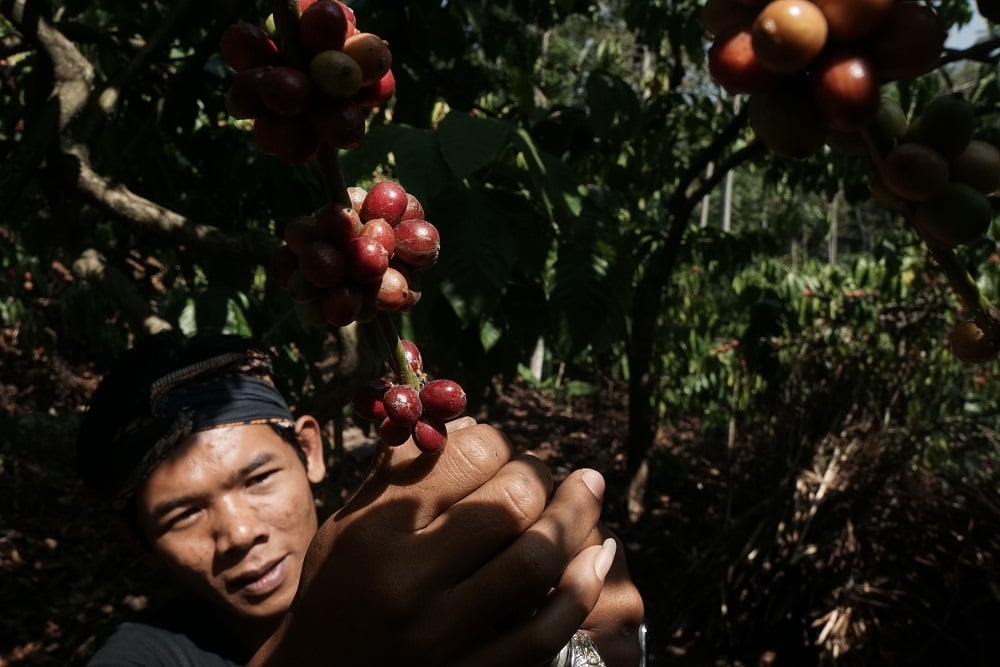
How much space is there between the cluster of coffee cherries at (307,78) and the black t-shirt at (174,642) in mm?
1389

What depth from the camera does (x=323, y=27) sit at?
49 cm

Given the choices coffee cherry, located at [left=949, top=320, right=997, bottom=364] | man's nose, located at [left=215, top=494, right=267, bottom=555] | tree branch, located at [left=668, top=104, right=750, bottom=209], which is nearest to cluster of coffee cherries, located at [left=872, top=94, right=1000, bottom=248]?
coffee cherry, located at [left=949, top=320, right=997, bottom=364]

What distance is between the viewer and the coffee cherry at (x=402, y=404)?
0.62 metres

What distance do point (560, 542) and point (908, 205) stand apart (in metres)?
0.51

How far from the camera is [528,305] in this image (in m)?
2.23

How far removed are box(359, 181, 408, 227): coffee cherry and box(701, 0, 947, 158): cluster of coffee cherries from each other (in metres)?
0.29

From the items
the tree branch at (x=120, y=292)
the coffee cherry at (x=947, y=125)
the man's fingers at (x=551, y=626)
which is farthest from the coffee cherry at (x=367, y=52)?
the tree branch at (x=120, y=292)

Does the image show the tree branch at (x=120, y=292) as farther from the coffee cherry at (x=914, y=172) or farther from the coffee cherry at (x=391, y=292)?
the coffee cherry at (x=914, y=172)

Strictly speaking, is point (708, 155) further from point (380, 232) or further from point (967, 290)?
point (967, 290)

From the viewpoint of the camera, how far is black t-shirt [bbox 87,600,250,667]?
156 cm

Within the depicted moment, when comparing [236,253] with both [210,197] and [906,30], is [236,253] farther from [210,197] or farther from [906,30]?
[906,30]

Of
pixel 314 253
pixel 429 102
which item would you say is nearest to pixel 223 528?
pixel 314 253

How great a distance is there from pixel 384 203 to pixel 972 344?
433mm

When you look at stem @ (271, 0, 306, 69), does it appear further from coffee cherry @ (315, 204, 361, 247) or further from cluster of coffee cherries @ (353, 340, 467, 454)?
cluster of coffee cherries @ (353, 340, 467, 454)
